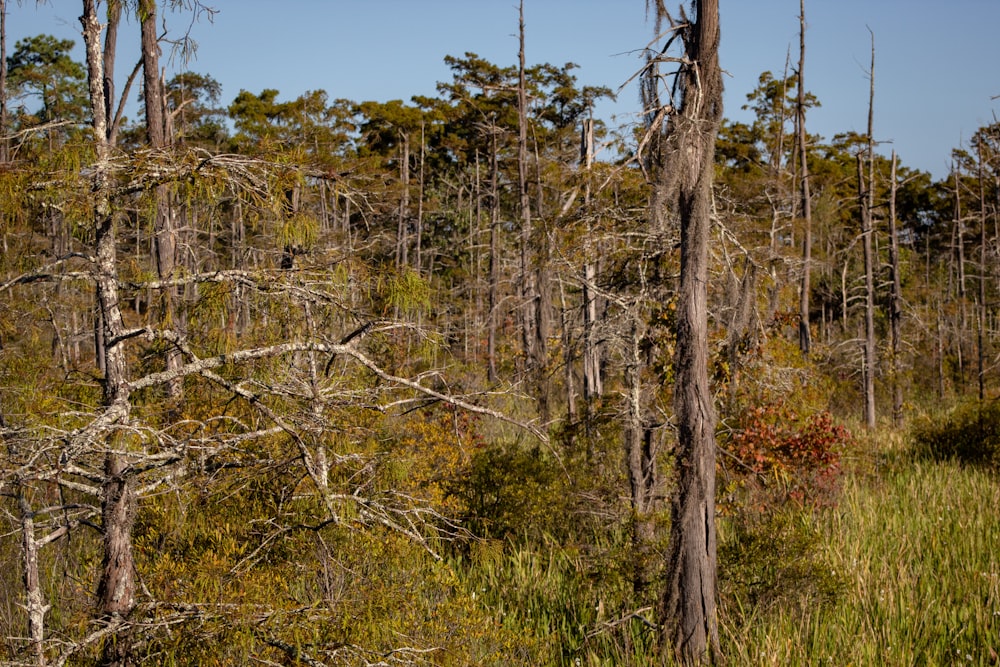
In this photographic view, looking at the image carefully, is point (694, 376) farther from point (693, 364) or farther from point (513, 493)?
point (513, 493)

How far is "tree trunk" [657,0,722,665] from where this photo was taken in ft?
17.4

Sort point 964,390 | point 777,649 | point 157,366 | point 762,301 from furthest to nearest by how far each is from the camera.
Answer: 1. point 964,390
2. point 762,301
3. point 157,366
4. point 777,649

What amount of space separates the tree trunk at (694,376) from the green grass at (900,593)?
1.35 ft

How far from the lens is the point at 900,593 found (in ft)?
19.3

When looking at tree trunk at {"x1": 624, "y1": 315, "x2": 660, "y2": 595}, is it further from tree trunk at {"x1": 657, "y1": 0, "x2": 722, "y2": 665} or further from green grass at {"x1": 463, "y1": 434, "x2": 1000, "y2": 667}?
tree trunk at {"x1": 657, "y1": 0, "x2": 722, "y2": 665}

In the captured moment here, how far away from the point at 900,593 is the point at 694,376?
97.1 inches

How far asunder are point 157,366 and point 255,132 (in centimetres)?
2108

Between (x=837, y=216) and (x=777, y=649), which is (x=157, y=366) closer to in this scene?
(x=777, y=649)

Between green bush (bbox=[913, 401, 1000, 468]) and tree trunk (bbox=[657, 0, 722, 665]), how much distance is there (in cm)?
765

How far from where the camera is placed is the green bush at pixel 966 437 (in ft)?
37.0

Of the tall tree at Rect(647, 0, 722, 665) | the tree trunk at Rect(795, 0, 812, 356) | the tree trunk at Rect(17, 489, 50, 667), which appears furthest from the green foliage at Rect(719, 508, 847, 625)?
the tree trunk at Rect(795, 0, 812, 356)

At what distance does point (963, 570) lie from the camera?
262 inches

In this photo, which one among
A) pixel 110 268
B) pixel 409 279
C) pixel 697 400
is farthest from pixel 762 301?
pixel 110 268

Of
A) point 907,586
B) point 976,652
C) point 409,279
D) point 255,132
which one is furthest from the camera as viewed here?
point 255,132
